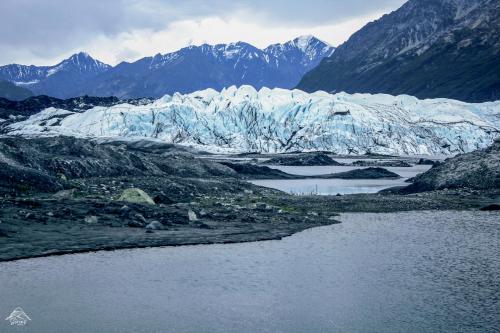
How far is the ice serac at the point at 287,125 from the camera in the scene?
115938mm

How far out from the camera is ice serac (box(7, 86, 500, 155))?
11594 centimetres

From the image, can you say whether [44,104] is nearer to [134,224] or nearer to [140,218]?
[140,218]

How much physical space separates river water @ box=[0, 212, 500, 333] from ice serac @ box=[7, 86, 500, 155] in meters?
91.2

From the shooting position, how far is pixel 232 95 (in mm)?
141125

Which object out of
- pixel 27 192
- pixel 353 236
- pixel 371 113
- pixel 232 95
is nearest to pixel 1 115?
pixel 232 95

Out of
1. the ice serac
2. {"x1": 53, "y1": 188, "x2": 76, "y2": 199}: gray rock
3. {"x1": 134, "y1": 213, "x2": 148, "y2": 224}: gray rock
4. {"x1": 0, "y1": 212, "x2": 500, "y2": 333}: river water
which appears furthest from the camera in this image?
the ice serac

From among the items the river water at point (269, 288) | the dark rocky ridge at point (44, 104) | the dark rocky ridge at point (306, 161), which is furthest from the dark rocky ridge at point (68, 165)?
the dark rocky ridge at point (44, 104)

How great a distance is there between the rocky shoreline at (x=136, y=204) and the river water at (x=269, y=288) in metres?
1.46

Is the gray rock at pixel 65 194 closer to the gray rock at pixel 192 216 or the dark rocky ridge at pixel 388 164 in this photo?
the gray rock at pixel 192 216

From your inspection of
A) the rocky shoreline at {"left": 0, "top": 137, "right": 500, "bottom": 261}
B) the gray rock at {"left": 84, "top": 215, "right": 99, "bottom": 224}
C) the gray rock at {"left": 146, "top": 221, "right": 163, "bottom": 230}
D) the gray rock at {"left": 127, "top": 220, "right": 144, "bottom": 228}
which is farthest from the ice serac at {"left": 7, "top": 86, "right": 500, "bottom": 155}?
the gray rock at {"left": 84, "top": 215, "right": 99, "bottom": 224}

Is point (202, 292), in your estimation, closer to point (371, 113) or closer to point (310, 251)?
point (310, 251)

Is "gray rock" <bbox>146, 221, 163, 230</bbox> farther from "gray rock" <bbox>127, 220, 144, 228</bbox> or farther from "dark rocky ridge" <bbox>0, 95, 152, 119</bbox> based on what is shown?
"dark rocky ridge" <bbox>0, 95, 152, 119</bbox>

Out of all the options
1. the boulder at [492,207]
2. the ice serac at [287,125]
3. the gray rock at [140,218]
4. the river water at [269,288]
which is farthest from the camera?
the ice serac at [287,125]

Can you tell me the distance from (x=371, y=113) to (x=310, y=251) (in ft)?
329
